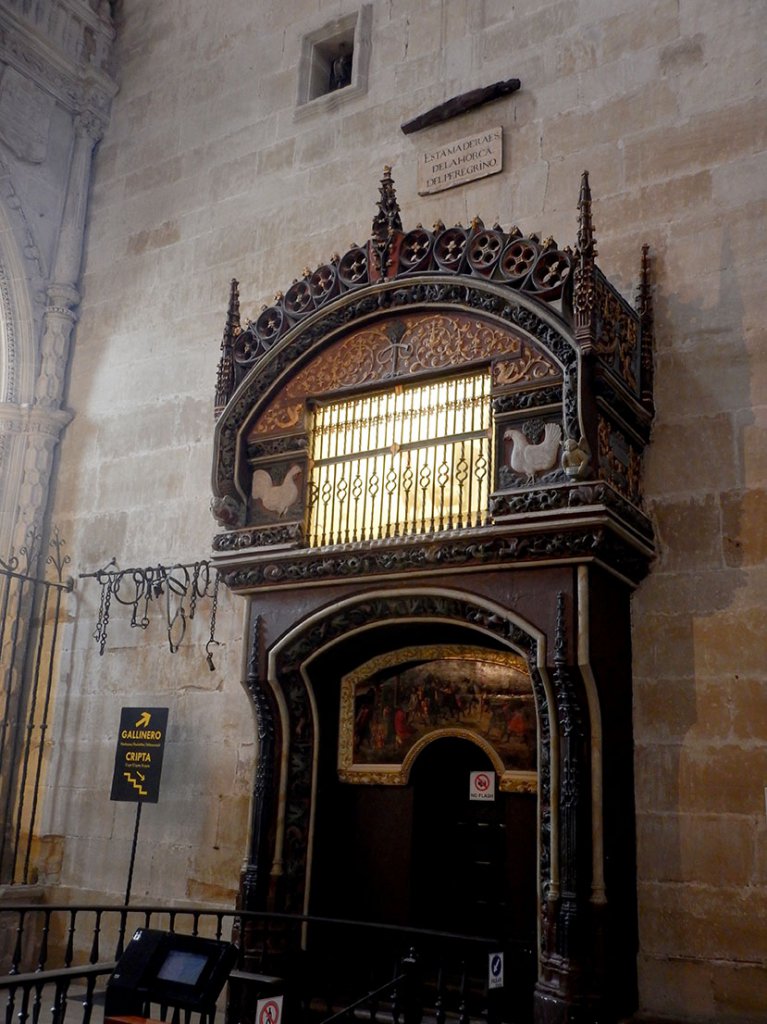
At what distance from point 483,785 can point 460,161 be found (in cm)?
463

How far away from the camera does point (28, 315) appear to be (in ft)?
32.1

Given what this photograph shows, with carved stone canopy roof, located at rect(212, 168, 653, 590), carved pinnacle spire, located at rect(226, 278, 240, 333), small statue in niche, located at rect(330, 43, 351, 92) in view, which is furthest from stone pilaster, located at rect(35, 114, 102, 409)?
carved stone canopy roof, located at rect(212, 168, 653, 590)

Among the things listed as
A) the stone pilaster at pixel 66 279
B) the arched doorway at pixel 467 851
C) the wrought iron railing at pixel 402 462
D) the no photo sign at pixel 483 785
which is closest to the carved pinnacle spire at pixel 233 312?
the wrought iron railing at pixel 402 462

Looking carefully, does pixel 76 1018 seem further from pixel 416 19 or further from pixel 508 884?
pixel 416 19

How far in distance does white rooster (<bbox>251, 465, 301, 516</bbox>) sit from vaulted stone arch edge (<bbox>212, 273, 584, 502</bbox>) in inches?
5.0

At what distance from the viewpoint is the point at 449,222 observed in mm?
7898

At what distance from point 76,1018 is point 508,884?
291 cm

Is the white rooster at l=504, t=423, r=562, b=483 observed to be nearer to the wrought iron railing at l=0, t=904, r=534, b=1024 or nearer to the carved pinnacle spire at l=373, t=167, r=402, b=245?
the carved pinnacle spire at l=373, t=167, r=402, b=245

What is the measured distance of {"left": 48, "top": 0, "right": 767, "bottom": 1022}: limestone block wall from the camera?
5801 mm

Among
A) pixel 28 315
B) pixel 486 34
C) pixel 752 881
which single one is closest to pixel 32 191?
pixel 28 315

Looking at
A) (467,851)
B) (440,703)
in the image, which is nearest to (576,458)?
(440,703)

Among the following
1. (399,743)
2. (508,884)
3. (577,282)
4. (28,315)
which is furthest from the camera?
(28,315)

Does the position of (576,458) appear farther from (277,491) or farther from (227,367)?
(227,367)

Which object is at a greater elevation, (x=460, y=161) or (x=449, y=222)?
(x=460, y=161)
